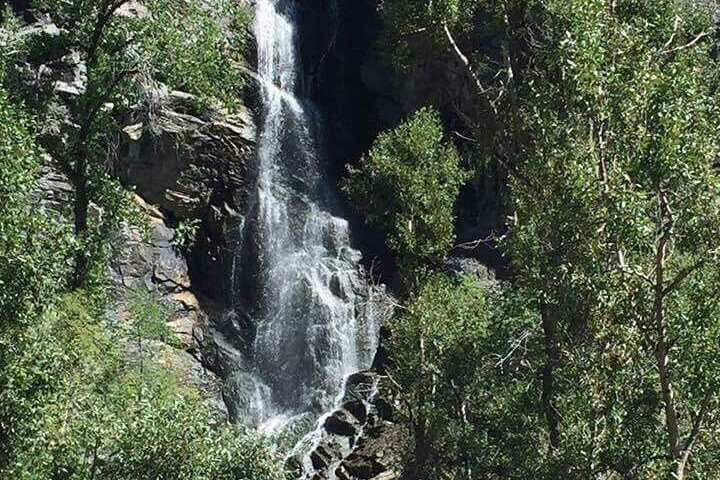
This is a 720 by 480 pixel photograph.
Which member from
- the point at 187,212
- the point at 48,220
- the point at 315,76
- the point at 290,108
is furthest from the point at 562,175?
the point at 315,76

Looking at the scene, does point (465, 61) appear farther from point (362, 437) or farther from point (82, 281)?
point (362, 437)

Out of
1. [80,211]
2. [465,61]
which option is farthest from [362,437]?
[465,61]

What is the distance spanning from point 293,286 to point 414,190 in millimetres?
9071

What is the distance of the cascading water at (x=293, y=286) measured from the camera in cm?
2909

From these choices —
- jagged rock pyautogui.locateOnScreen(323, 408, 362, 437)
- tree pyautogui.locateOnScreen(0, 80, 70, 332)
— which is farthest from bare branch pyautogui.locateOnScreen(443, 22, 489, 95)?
jagged rock pyautogui.locateOnScreen(323, 408, 362, 437)

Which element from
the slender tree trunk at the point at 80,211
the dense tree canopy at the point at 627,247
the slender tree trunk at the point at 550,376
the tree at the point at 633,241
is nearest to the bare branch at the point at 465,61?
the dense tree canopy at the point at 627,247

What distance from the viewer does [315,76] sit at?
37281 mm

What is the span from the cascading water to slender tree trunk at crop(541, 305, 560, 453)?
1491cm

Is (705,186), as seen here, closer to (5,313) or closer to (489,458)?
(489,458)

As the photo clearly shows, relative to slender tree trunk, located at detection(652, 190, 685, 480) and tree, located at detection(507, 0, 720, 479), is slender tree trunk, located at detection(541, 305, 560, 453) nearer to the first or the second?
tree, located at detection(507, 0, 720, 479)

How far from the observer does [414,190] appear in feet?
76.6

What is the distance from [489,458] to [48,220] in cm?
938

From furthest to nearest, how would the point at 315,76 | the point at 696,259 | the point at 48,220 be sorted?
the point at 315,76 < the point at 48,220 < the point at 696,259

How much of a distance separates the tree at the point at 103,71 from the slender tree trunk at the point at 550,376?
835cm
